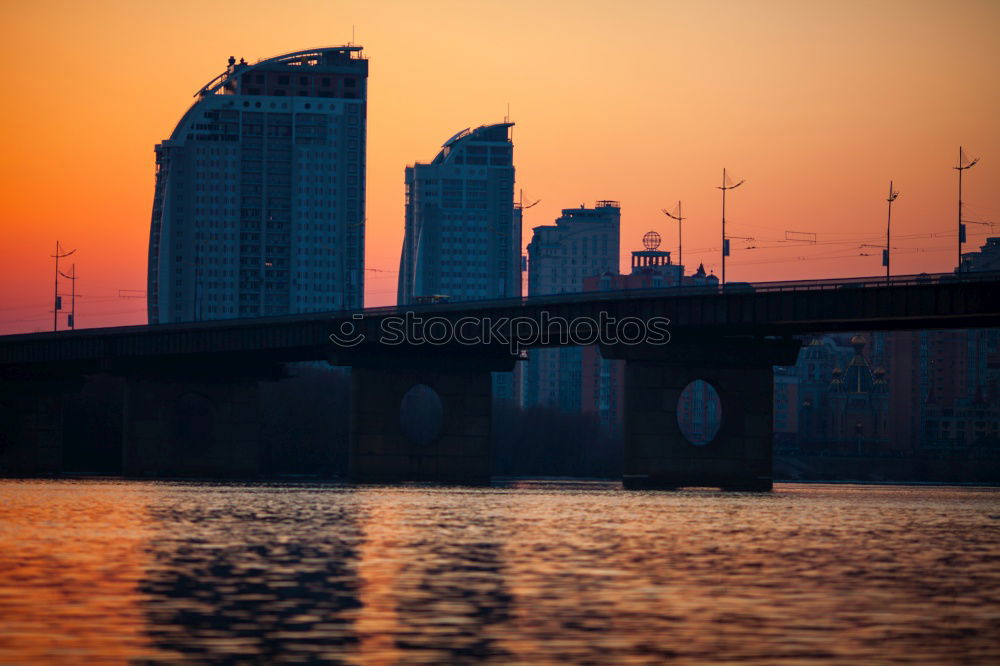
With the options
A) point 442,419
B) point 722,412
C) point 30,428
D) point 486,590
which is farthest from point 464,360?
point 486,590

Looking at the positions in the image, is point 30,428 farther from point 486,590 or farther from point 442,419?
point 486,590

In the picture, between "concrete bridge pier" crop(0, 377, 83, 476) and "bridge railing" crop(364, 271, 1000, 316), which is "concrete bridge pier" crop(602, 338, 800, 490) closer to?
"bridge railing" crop(364, 271, 1000, 316)

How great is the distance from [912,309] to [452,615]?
7798cm

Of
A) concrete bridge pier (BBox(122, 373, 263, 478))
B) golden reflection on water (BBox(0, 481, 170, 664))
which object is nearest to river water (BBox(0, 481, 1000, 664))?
Answer: golden reflection on water (BBox(0, 481, 170, 664))

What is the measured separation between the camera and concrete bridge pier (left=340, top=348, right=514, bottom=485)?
144 metres

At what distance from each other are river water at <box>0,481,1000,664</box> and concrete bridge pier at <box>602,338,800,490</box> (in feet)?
178

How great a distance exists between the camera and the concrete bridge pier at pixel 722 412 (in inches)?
5039

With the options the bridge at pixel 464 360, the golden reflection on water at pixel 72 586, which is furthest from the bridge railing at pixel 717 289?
the golden reflection on water at pixel 72 586

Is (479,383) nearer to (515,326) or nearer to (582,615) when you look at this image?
(515,326)

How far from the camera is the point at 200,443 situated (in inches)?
6398

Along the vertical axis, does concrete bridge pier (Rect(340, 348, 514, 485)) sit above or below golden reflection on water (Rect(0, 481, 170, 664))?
above

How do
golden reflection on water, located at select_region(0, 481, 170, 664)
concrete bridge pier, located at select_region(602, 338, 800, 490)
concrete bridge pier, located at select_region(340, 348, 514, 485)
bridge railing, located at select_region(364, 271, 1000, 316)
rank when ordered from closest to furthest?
golden reflection on water, located at select_region(0, 481, 170, 664), bridge railing, located at select_region(364, 271, 1000, 316), concrete bridge pier, located at select_region(602, 338, 800, 490), concrete bridge pier, located at select_region(340, 348, 514, 485)

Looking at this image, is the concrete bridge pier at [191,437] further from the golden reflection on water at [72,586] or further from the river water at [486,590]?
the golden reflection on water at [72,586]

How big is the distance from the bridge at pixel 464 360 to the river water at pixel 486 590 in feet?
A: 144
